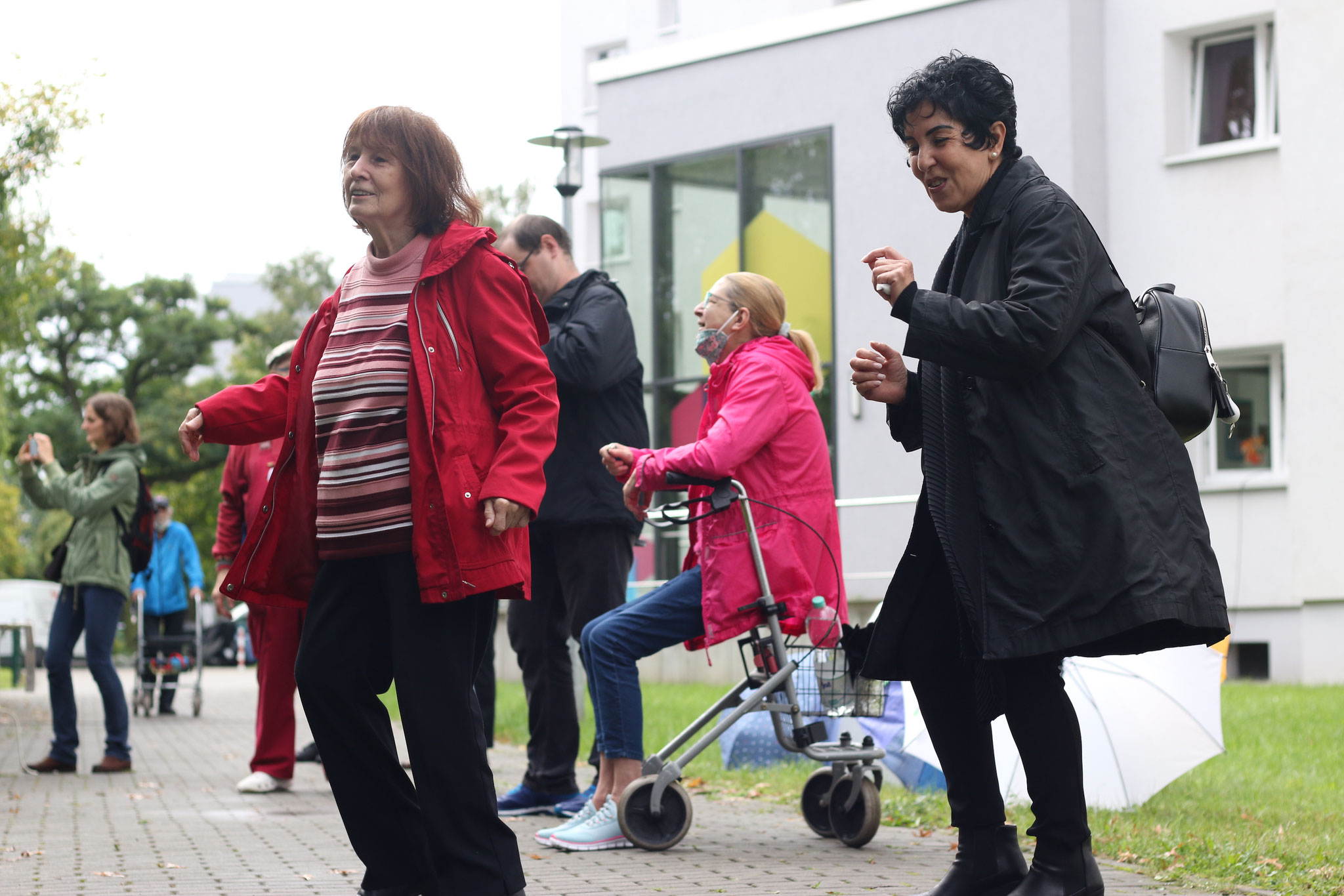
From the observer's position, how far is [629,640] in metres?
5.84

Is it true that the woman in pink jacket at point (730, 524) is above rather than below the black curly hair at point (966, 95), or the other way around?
below

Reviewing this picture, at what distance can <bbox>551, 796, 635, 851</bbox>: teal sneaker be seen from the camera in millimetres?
5832

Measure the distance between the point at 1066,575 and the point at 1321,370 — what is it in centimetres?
1449

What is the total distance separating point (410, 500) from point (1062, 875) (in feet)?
5.87

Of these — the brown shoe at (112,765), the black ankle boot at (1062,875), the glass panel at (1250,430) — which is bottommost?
the brown shoe at (112,765)

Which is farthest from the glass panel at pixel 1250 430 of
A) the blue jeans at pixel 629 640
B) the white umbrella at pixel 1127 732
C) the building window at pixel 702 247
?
the blue jeans at pixel 629 640

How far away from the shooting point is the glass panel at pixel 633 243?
21.7 meters

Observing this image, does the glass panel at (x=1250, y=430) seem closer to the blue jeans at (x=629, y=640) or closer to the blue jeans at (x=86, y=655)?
the blue jeans at (x=86, y=655)

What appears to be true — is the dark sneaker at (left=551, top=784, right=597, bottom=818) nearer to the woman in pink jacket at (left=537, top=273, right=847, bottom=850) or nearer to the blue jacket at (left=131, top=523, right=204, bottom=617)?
the woman in pink jacket at (left=537, top=273, right=847, bottom=850)

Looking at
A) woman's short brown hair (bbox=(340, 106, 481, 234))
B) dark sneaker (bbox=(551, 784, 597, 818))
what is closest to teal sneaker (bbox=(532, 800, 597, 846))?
dark sneaker (bbox=(551, 784, 597, 818))

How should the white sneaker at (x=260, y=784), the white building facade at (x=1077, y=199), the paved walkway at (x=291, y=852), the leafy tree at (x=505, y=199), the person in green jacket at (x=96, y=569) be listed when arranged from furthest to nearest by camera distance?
the leafy tree at (x=505, y=199)
the white building facade at (x=1077, y=199)
the person in green jacket at (x=96, y=569)
the white sneaker at (x=260, y=784)
the paved walkway at (x=291, y=852)

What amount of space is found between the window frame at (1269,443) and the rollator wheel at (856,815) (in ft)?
Answer: 41.3

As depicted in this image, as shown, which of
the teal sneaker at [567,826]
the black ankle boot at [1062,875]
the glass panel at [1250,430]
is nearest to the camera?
the black ankle boot at [1062,875]

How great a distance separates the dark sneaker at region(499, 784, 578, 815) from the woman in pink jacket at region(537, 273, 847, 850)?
31.7 inches
